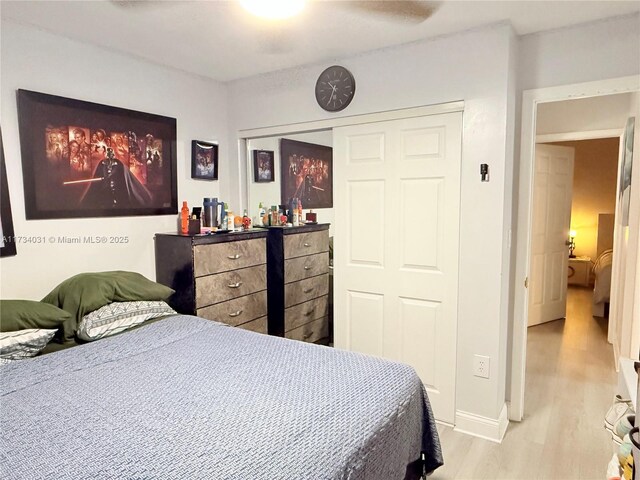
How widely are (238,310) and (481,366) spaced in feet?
5.23

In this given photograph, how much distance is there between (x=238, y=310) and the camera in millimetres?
2803

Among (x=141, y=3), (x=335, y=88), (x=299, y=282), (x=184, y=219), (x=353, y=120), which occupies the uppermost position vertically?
(x=141, y=3)

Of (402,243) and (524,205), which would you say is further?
(402,243)

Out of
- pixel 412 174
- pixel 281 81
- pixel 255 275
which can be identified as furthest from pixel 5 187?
pixel 412 174

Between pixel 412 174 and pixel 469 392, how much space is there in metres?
1.40

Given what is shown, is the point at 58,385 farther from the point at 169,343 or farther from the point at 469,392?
the point at 469,392

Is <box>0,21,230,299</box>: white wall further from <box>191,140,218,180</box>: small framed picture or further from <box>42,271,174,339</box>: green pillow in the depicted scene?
<box>42,271,174,339</box>: green pillow

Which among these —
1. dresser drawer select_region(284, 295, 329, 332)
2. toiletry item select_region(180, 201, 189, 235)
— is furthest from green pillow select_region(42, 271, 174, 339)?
dresser drawer select_region(284, 295, 329, 332)

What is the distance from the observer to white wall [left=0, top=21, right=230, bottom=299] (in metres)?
2.15

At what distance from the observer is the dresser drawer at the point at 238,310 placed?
2.64 metres

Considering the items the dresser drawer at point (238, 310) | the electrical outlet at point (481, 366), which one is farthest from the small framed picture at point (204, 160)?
the electrical outlet at point (481, 366)

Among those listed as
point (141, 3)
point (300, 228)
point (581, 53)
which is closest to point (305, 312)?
point (300, 228)

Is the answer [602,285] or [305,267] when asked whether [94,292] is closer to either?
[305,267]

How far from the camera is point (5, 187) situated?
6.93 ft
